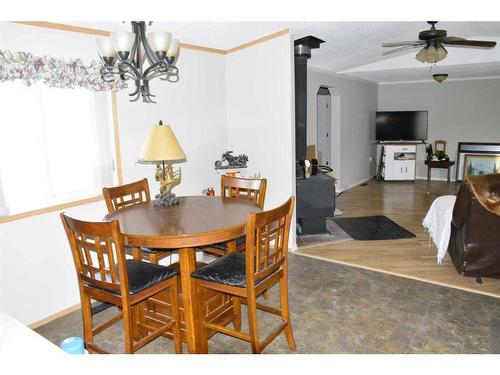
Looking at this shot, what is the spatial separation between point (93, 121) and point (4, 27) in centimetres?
90

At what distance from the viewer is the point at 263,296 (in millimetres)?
3211

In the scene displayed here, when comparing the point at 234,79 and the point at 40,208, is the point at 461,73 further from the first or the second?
the point at 40,208

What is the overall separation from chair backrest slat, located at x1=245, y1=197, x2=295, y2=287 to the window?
1744 mm

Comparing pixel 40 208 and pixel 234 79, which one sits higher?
pixel 234 79

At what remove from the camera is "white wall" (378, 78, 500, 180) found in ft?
26.8

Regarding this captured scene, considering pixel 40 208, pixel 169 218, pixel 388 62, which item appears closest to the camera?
pixel 169 218

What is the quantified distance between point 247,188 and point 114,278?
1414mm

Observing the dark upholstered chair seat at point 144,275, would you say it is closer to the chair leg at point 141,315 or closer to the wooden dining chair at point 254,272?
the wooden dining chair at point 254,272

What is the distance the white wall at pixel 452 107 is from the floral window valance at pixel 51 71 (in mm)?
7330

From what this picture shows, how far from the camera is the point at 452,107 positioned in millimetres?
8484

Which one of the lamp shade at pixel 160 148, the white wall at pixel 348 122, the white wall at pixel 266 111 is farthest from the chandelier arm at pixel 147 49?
the white wall at pixel 348 122

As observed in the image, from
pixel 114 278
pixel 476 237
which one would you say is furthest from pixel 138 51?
pixel 476 237

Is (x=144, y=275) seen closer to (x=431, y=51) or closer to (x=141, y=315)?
(x=141, y=315)
